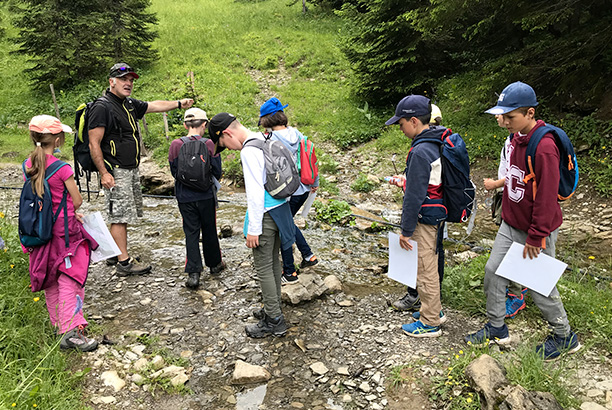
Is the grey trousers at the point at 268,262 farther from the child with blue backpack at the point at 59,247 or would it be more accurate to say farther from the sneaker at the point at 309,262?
the child with blue backpack at the point at 59,247

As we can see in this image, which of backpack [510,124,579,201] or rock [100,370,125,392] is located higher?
backpack [510,124,579,201]

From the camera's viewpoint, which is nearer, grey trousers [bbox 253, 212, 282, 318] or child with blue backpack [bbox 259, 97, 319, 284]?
grey trousers [bbox 253, 212, 282, 318]

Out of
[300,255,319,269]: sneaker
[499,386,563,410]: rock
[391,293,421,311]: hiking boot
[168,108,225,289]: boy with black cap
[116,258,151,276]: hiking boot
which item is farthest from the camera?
[300,255,319,269]: sneaker

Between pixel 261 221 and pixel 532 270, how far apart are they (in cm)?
232

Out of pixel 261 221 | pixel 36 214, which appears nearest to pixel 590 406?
pixel 261 221

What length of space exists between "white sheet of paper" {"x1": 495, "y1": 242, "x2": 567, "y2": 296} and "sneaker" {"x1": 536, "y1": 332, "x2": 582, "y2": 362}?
52cm

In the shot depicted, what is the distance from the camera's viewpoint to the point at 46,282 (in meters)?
3.79

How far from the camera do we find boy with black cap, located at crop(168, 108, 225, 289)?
4.96 m

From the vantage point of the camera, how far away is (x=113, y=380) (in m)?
3.58

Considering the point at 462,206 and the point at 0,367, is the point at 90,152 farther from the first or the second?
the point at 462,206

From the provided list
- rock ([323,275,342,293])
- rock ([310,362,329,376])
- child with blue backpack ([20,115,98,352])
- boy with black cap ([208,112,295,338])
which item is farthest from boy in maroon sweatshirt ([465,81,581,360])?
child with blue backpack ([20,115,98,352])

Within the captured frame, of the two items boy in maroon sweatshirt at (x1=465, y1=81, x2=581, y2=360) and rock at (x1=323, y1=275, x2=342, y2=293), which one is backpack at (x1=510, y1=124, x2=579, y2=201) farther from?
rock at (x1=323, y1=275, x2=342, y2=293)

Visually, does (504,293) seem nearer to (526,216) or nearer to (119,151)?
(526,216)

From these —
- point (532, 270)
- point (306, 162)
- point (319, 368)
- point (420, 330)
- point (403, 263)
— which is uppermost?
point (306, 162)
